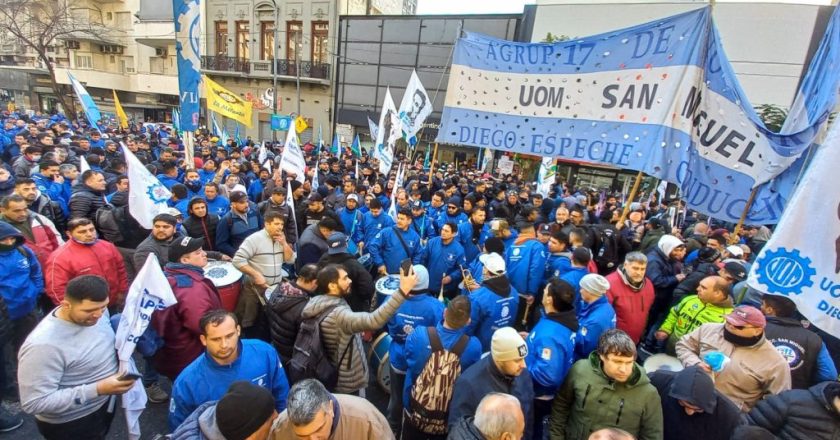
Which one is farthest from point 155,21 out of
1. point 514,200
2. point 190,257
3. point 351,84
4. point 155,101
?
point 190,257

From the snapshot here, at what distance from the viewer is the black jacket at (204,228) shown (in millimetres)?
5309

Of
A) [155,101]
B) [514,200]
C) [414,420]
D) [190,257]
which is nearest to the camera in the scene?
[414,420]

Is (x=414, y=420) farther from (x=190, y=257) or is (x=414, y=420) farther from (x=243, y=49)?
(x=243, y=49)

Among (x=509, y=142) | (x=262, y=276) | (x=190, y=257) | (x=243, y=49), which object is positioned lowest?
(x=262, y=276)

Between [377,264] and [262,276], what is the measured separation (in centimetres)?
196

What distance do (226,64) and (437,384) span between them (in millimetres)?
30332

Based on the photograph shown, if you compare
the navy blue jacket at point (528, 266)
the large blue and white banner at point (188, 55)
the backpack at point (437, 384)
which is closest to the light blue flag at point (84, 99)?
the large blue and white banner at point (188, 55)

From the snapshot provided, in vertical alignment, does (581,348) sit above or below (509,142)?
below

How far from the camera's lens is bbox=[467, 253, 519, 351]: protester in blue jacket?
369 cm

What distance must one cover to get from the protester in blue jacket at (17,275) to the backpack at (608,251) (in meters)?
6.75

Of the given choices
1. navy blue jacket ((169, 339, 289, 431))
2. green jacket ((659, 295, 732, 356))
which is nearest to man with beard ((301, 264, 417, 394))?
navy blue jacket ((169, 339, 289, 431))

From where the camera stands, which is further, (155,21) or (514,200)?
(155,21)

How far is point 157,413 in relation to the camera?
152 inches

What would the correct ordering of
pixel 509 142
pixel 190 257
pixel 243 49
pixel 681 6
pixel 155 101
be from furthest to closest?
pixel 155 101, pixel 243 49, pixel 681 6, pixel 509 142, pixel 190 257
